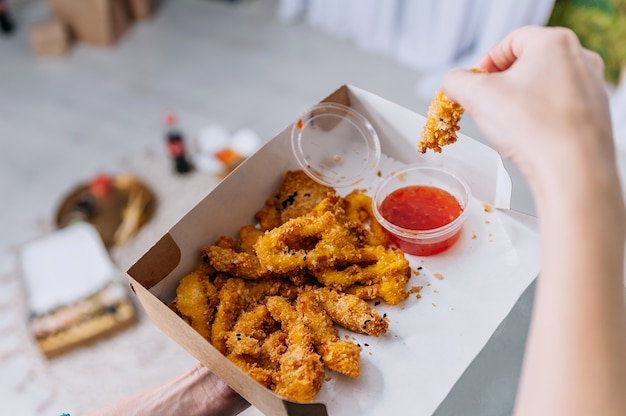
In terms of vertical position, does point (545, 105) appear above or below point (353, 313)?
above

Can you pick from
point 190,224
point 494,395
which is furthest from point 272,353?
point 494,395

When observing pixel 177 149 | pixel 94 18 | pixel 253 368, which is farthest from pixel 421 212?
pixel 94 18

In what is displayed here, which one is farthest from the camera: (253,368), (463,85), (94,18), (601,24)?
(94,18)

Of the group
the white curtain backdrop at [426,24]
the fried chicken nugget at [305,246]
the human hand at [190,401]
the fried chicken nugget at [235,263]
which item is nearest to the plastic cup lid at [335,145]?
the fried chicken nugget at [305,246]

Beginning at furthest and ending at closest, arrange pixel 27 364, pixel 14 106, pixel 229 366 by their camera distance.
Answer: pixel 14 106 < pixel 27 364 < pixel 229 366

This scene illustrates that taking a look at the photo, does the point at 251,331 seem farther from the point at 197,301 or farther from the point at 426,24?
the point at 426,24

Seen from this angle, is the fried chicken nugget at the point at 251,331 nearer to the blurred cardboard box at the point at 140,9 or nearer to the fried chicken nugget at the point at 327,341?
the fried chicken nugget at the point at 327,341

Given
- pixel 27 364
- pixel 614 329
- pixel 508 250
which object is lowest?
pixel 27 364

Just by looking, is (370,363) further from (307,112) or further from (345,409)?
(307,112)
